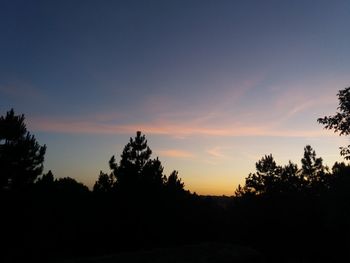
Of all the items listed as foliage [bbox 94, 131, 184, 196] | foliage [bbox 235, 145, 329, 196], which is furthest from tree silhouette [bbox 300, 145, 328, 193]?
foliage [bbox 94, 131, 184, 196]

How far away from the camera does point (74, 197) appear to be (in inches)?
1962

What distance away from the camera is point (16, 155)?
32.7m

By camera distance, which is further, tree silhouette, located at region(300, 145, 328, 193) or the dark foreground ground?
tree silhouette, located at region(300, 145, 328, 193)

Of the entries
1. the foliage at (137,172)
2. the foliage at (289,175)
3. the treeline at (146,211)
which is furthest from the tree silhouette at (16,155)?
the foliage at (289,175)

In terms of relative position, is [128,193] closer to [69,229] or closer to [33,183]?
[69,229]

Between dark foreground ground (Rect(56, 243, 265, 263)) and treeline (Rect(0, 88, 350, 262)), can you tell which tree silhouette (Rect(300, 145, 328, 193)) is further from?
dark foreground ground (Rect(56, 243, 265, 263))

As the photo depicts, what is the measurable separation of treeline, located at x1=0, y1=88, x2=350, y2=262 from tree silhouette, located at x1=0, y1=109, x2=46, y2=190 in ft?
0.26

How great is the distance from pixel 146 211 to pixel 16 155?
1385 centimetres

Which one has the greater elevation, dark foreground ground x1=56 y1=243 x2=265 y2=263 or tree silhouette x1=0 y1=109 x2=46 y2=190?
tree silhouette x1=0 y1=109 x2=46 y2=190

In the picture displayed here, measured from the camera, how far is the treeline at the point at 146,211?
31.4m

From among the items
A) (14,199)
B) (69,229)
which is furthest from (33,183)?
(69,229)

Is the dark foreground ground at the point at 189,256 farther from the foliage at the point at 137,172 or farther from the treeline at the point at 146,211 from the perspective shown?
the foliage at the point at 137,172

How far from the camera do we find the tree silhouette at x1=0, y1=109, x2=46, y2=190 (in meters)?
31.9

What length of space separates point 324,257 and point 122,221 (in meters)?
27.7
